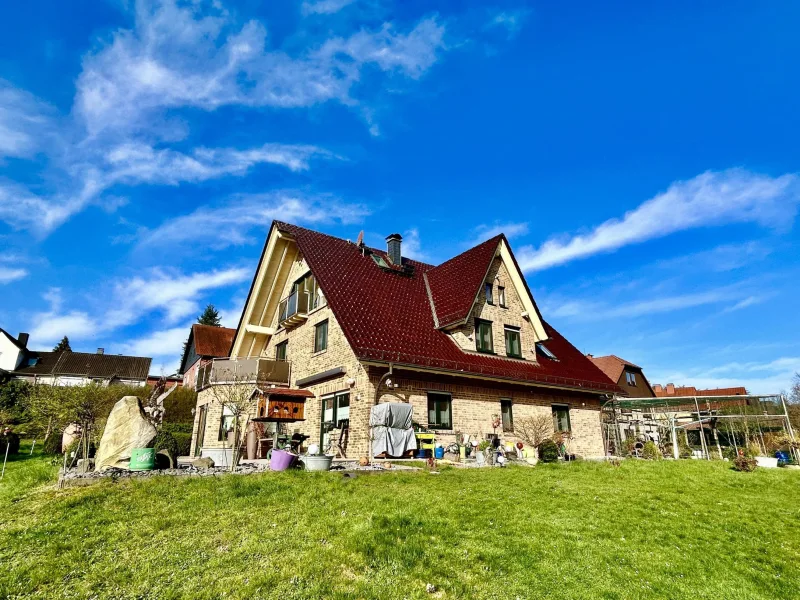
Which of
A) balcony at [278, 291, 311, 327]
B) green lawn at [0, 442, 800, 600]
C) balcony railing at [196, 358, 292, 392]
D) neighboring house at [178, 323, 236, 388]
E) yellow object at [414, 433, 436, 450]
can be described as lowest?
green lawn at [0, 442, 800, 600]

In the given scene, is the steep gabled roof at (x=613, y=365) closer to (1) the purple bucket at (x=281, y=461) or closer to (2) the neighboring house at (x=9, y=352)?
(1) the purple bucket at (x=281, y=461)

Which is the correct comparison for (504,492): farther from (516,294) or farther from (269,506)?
(516,294)

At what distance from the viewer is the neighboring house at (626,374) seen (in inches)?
1591

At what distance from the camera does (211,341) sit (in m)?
35.5

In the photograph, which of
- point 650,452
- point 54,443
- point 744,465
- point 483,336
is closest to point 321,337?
point 483,336

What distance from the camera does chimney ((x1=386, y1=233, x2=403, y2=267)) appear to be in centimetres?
2141

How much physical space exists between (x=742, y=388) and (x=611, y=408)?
80.5ft

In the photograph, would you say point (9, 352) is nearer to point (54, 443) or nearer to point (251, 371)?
point (54, 443)

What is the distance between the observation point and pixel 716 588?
556cm

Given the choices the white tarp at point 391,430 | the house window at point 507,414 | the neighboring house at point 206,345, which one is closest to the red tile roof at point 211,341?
the neighboring house at point 206,345

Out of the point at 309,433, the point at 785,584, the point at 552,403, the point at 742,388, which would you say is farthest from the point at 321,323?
the point at 742,388

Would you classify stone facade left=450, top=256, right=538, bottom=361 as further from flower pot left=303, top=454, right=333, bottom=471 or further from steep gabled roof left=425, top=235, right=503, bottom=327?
flower pot left=303, top=454, right=333, bottom=471

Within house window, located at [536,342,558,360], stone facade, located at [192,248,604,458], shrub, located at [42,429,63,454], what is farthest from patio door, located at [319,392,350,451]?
shrub, located at [42,429,63,454]

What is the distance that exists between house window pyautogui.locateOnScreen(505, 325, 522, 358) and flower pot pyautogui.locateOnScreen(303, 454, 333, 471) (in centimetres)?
1000
